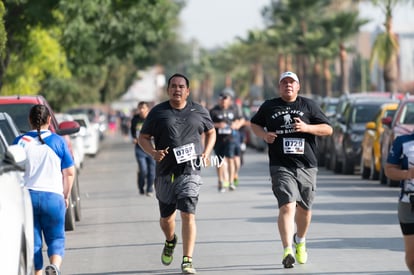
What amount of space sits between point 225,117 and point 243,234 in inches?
316

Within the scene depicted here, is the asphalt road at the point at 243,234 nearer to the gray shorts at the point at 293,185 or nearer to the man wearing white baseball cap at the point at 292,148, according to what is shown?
the man wearing white baseball cap at the point at 292,148

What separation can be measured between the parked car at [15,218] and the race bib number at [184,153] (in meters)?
2.32

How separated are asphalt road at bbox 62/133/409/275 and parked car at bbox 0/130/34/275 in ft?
8.90

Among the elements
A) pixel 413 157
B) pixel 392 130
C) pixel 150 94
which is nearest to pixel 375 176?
pixel 392 130

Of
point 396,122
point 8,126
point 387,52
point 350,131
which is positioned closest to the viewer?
point 8,126

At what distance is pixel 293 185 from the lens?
1251 centimetres

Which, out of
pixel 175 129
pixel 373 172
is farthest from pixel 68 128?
pixel 373 172

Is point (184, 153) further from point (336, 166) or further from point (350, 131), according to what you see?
point (336, 166)

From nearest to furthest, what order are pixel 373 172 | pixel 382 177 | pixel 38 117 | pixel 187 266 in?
pixel 38 117
pixel 187 266
pixel 382 177
pixel 373 172

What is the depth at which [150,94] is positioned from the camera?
4697 inches

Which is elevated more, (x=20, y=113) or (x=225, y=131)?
(x=20, y=113)

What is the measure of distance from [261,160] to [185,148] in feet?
85.3

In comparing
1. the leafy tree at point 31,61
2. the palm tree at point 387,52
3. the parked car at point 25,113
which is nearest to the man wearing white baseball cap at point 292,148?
the parked car at point 25,113

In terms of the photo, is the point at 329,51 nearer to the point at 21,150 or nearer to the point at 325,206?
the point at 325,206
